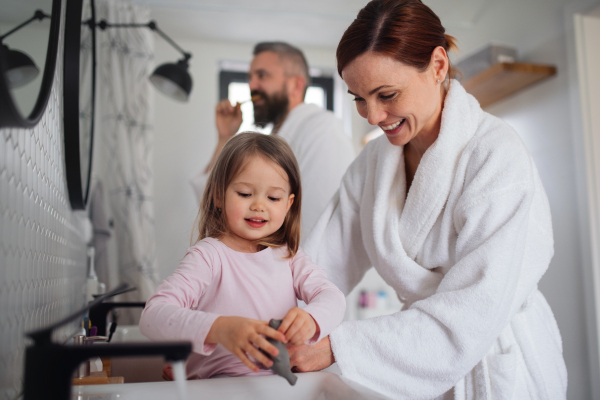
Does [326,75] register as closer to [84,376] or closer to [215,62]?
[215,62]

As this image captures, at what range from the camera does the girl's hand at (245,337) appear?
0.51m

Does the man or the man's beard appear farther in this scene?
the man's beard

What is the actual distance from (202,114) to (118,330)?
1.82 meters

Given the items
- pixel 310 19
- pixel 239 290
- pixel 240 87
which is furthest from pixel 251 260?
pixel 240 87

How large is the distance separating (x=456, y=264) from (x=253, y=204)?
0.38 meters

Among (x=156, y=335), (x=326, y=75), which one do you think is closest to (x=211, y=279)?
(x=156, y=335)

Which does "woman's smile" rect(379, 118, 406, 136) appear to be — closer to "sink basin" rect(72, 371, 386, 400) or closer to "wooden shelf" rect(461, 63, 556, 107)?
"sink basin" rect(72, 371, 386, 400)

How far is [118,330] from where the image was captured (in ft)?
3.68

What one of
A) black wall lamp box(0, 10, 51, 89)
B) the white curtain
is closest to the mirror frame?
black wall lamp box(0, 10, 51, 89)

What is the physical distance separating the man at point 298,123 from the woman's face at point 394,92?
0.54 m

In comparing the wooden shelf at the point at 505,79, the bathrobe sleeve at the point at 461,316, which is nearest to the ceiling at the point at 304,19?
the wooden shelf at the point at 505,79

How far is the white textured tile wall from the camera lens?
53 centimetres

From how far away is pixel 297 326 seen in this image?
58 cm

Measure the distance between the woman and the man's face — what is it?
102 centimetres
